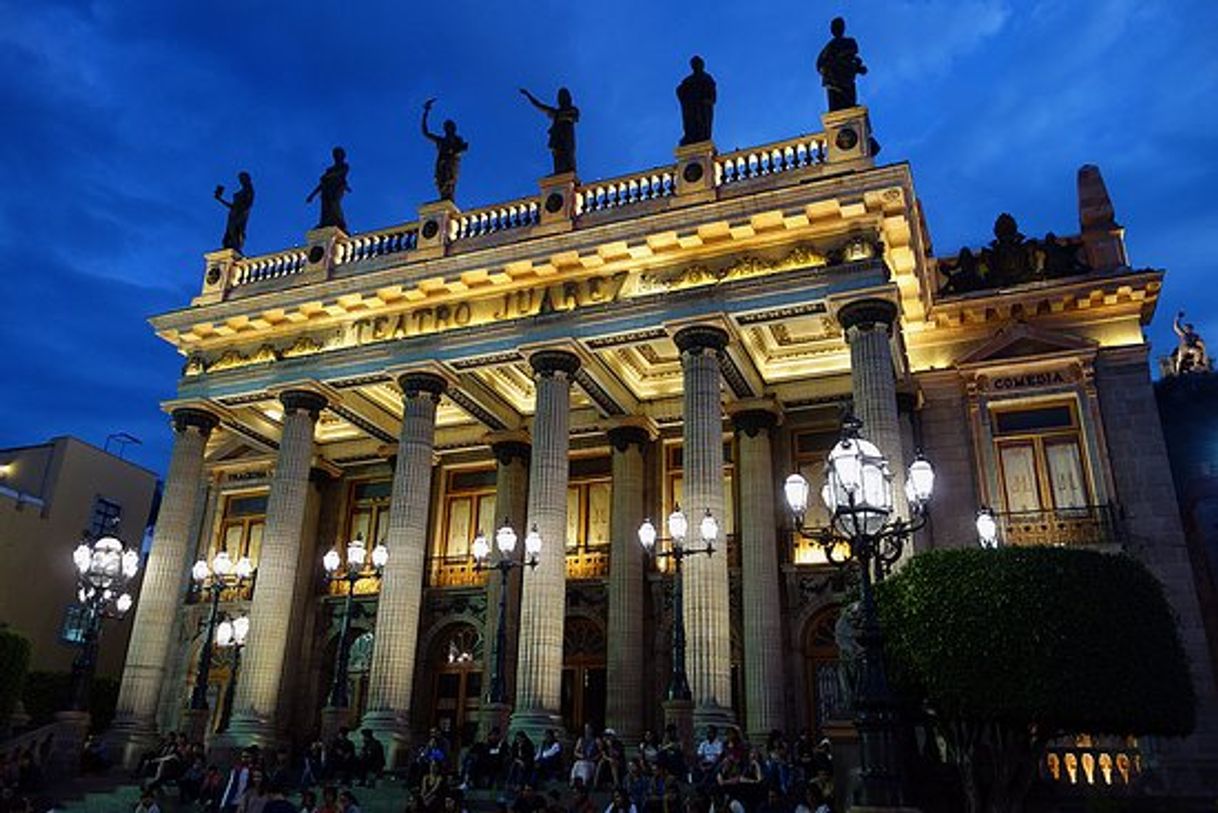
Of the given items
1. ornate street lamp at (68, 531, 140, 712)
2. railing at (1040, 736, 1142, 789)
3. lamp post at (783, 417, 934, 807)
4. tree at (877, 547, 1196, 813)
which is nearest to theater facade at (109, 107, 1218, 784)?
ornate street lamp at (68, 531, 140, 712)

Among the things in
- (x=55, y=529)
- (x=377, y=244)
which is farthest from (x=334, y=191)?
(x=55, y=529)

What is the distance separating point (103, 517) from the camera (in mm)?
34031

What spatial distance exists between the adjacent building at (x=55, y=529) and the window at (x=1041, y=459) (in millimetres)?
27977

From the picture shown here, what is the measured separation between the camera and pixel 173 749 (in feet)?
57.0

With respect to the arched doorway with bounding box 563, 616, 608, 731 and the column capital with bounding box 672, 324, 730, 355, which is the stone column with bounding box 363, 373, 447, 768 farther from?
the column capital with bounding box 672, 324, 730, 355

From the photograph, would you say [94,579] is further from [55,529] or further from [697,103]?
[55,529]

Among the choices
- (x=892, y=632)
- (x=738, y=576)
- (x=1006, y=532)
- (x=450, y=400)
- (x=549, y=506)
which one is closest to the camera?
(x=892, y=632)

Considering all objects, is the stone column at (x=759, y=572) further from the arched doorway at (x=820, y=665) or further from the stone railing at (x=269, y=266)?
the stone railing at (x=269, y=266)

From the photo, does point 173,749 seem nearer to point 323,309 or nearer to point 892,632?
point 323,309

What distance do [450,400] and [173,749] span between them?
9.72 meters

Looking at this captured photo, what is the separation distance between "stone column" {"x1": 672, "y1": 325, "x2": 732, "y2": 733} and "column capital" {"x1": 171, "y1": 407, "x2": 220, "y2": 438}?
39.6ft

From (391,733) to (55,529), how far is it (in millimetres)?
19312

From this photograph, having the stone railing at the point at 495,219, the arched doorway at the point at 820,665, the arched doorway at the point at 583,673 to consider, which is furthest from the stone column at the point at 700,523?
the arched doorway at the point at 583,673

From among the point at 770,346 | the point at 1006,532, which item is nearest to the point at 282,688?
the point at 770,346
